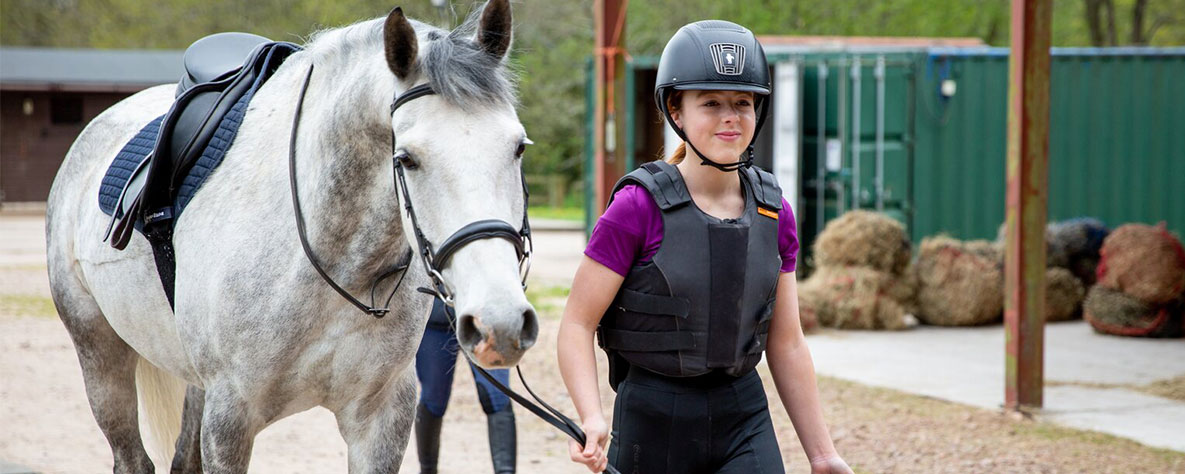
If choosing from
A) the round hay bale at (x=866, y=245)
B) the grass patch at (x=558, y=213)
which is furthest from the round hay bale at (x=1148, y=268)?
the grass patch at (x=558, y=213)

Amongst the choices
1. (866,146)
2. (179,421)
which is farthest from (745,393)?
(866,146)

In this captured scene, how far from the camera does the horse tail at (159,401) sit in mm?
3922

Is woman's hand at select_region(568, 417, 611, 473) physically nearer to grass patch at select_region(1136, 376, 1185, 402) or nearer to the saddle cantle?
the saddle cantle

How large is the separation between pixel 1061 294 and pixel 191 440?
8253 millimetres

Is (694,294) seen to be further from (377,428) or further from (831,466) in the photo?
(377,428)

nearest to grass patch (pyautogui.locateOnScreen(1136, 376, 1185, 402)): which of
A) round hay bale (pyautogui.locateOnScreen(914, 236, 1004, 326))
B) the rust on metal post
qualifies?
the rust on metal post

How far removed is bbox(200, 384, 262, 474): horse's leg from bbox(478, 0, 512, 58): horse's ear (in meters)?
1.09

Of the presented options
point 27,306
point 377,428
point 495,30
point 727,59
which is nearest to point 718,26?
point 727,59

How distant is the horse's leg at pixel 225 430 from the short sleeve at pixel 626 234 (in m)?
1.03

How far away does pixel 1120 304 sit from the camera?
351 inches

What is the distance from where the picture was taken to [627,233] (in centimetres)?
236

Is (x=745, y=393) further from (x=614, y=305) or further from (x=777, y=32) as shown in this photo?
(x=777, y=32)

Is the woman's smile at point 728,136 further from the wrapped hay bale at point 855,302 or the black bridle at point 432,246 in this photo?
the wrapped hay bale at point 855,302

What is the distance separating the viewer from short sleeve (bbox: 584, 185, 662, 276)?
7.73 ft
